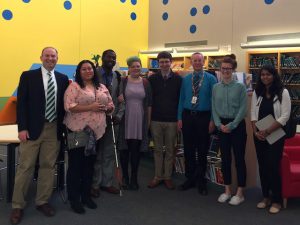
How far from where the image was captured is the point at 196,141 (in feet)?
13.5

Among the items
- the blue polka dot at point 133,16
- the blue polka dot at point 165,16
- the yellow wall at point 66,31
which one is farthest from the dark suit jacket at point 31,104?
the blue polka dot at point 165,16

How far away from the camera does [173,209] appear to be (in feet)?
12.1

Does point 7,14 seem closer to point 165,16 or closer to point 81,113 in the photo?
point 165,16

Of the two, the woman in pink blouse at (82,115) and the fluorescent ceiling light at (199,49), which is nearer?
the woman in pink blouse at (82,115)

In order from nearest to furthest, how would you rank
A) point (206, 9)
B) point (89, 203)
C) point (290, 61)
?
point (89, 203)
point (290, 61)
point (206, 9)

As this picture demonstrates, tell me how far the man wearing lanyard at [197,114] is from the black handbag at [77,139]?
4.05ft

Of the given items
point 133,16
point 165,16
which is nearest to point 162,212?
point 133,16

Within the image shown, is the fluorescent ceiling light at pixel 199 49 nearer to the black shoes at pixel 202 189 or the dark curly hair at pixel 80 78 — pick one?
the black shoes at pixel 202 189

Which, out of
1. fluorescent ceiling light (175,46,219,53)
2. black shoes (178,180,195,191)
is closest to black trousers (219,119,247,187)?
black shoes (178,180,195,191)

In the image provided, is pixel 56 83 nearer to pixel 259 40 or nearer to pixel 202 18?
pixel 259 40

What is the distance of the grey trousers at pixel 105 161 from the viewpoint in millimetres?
3994

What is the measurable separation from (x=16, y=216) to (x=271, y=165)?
8.22 feet

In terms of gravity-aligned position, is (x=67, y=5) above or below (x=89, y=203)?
above

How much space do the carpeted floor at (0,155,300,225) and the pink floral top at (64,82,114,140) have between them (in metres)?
0.81
